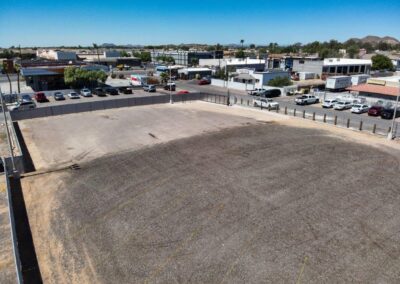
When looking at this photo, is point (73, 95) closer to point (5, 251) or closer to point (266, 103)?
point (266, 103)

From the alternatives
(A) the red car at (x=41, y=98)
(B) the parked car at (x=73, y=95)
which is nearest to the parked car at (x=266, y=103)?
(B) the parked car at (x=73, y=95)

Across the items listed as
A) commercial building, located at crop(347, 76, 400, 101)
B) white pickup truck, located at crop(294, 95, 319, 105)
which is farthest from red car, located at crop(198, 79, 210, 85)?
commercial building, located at crop(347, 76, 400, 101)

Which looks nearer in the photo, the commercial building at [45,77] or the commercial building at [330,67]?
the commercial building at [45,77]

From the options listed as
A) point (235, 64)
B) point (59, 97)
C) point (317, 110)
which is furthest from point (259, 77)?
point (59, 97)

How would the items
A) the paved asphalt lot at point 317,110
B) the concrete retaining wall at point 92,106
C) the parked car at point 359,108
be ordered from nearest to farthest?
the paved asphalt lot at point 317,110
the concrete retaining wall at point 92,106
the parked car at point 359,108

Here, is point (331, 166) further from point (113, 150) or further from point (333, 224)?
point (113, 150)

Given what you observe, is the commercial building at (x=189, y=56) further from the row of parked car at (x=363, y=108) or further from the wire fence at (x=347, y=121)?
the row of parked car at (x=363, y=108)
